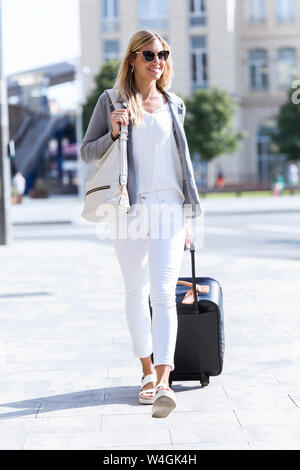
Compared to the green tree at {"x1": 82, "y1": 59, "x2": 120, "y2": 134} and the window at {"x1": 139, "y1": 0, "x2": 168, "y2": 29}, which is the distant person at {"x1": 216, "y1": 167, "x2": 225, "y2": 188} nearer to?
the green tree at {"x1": 82, "y1": 59, "x2": 120, "y2": 134}

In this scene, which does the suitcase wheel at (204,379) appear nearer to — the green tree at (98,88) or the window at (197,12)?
the green tree at (98,88)

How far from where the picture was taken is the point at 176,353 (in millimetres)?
4852

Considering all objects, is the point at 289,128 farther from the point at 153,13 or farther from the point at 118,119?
the point at 118,119

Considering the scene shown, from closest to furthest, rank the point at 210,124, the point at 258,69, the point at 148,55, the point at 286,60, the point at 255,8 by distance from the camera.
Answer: the point at 148,55
the point at 210,124
the point at 286,60
the point at 258,69
the point at 255,8

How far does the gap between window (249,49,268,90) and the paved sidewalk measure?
47.6 m

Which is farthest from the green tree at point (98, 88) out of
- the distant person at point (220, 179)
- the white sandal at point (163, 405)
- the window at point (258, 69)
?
the white sandal at point (163, 405)

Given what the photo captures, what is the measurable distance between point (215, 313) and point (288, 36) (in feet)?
176

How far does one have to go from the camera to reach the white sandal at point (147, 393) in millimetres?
4582

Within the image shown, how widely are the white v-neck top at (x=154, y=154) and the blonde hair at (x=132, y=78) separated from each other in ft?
0.19

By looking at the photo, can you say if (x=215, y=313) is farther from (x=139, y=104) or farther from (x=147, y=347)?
(x=139, y=104)

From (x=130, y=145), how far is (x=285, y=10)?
2139 inches

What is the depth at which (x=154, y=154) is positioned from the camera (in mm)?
4469

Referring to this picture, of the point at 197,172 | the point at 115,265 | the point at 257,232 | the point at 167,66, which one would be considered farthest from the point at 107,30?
the point at 167,66

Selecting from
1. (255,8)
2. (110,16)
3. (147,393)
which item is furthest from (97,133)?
(255,8)
